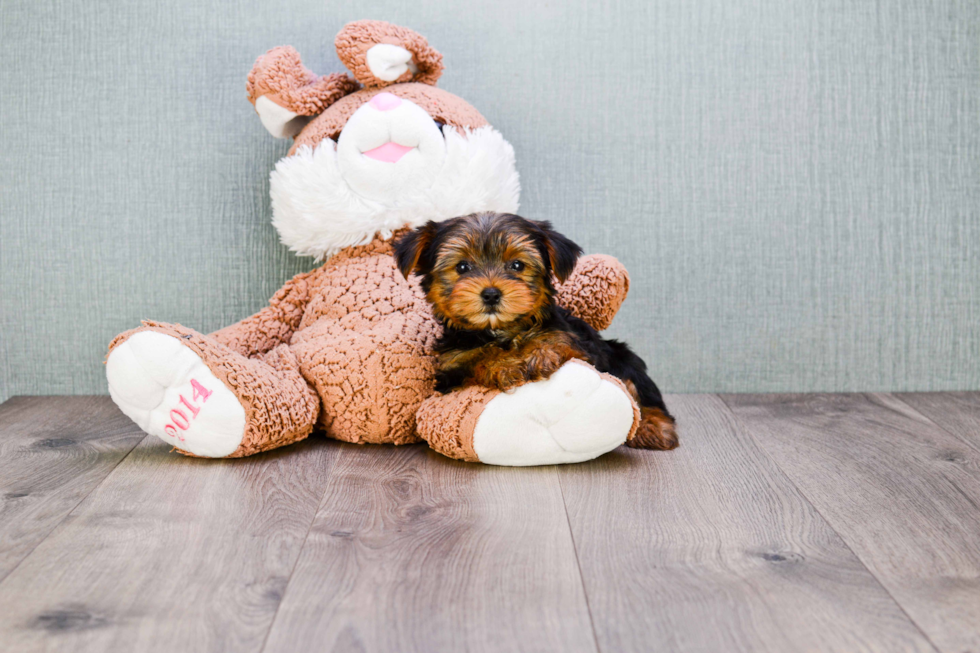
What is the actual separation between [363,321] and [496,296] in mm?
589

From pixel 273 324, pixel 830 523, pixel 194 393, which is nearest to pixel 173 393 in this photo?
pixel 194 393

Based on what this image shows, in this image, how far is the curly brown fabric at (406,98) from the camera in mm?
2350

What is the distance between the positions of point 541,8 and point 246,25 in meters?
0.99

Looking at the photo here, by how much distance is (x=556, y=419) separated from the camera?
1864 mm

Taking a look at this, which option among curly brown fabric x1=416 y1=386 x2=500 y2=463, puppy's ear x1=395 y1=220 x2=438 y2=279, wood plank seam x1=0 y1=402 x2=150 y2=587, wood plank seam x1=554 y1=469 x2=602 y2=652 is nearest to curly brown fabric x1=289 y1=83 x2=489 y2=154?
puppy's ear x1=395 y1=220 x2=438 y2=279

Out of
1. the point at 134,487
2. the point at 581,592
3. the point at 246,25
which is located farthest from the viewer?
the point at 246,25

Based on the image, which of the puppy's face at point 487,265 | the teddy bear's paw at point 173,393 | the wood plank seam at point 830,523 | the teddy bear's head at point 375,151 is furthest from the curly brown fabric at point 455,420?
the wood plank seam at point 830,523

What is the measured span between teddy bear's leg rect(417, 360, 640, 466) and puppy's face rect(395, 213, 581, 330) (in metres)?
0.18

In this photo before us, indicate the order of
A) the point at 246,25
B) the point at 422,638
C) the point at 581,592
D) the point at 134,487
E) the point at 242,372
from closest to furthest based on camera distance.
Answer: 1. the point at 422,638
2. the point at 581,592
3. the point at 134,487
4. the point at 242,372
5. the point at 246,25

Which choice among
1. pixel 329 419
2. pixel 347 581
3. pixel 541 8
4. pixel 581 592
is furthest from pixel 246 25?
pixel 581 592

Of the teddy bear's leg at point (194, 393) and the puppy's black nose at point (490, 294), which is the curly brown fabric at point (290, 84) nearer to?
the teddy bear's leg at point (194, 393)

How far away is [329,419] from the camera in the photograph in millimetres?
2178

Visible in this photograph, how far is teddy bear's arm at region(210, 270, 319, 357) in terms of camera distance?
7.66ft

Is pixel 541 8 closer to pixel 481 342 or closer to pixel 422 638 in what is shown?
pixel 481 342
